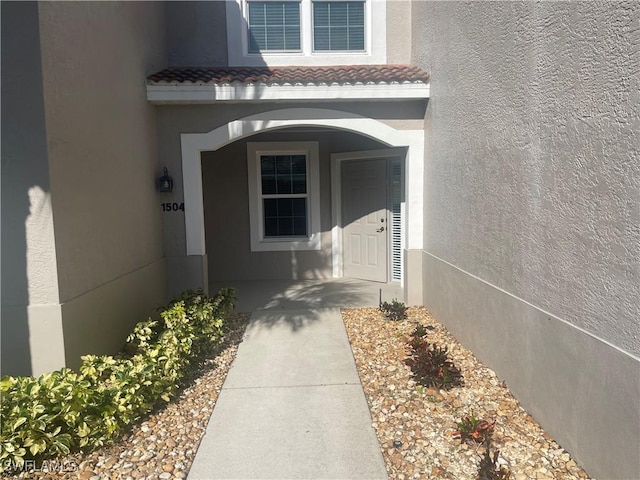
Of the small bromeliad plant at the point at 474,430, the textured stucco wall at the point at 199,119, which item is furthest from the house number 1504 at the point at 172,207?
the small bromeliad plant at the point at 474,430

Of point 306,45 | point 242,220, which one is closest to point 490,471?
point 242,220

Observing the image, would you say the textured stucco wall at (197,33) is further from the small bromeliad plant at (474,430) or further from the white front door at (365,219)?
the small bromeliad plant at (474,430)

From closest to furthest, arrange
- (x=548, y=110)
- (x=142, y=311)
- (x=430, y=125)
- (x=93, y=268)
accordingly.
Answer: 1. (x=548, y=110)
2. (x=93, y=268)
3. (x=142, y=311)
4. (x=430, y=125)

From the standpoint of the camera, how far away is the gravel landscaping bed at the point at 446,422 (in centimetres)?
289

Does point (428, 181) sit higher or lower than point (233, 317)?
higher

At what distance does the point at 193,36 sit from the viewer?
716 cm

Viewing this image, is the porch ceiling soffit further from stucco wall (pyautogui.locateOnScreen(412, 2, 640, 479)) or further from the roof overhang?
stucco wall (pyautogui.locateOnScreen(412, 2, 640, 479))

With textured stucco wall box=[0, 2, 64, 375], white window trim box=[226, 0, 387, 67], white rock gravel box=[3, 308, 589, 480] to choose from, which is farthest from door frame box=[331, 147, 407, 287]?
textured stucco wall box=[0, 2, 64, 375]

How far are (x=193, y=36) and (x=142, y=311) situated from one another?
4724 millimetres

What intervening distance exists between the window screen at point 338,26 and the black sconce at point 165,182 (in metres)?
3.51

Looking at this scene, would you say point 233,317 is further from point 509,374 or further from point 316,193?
point 509,374

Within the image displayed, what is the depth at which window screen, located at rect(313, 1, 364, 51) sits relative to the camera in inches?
293

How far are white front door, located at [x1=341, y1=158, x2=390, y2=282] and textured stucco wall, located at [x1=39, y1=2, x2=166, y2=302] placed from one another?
3.77 m

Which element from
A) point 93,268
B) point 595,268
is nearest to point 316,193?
point 93,268
